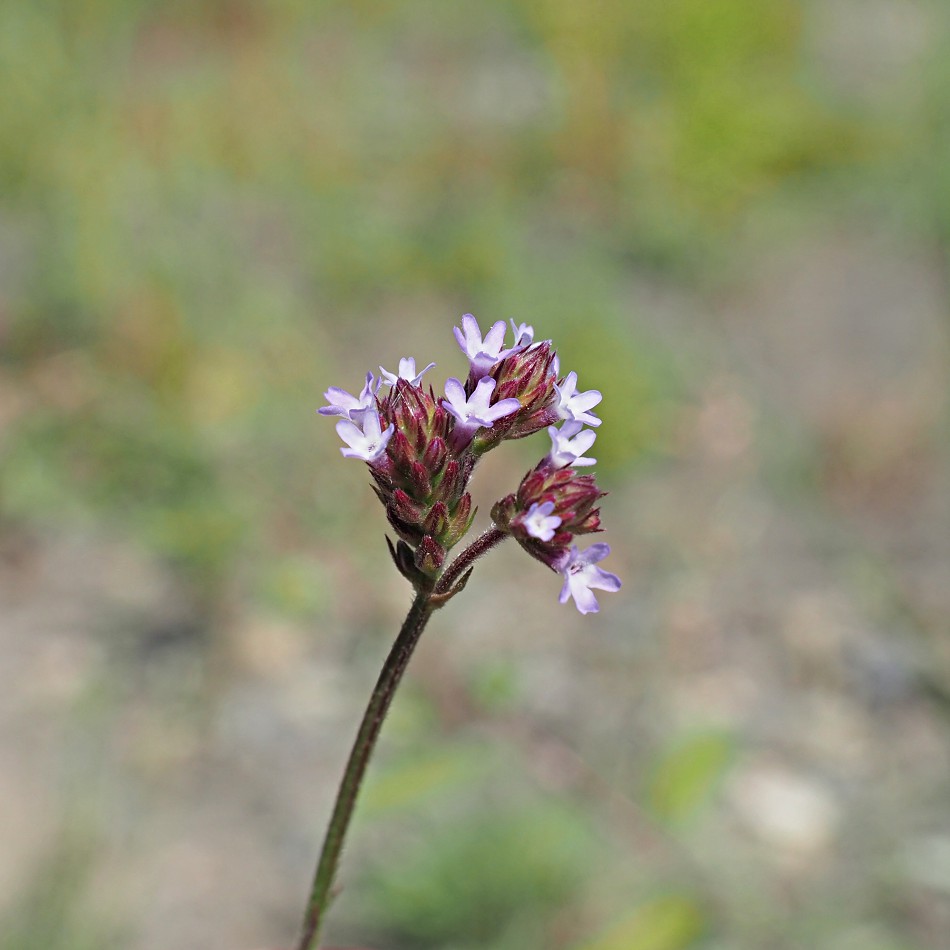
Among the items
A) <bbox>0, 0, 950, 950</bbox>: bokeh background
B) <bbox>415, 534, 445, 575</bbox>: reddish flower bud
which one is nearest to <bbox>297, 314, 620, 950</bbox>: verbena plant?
<bbox>415, 534, 445, 575</bbox>: reddish flower bud

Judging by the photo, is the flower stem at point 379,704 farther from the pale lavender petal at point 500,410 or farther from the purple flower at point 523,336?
the purple flower at point 523,336

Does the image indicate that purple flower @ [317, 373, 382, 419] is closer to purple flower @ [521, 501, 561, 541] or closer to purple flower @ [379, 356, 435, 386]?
purple flower @ [379, 356, 435, 386]

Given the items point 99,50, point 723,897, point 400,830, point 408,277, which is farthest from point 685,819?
point 99,50

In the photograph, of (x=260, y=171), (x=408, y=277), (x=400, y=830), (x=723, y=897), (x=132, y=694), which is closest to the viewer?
(x=723, y=897)

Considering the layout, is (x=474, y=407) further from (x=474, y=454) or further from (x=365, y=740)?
(x=365, y=740)

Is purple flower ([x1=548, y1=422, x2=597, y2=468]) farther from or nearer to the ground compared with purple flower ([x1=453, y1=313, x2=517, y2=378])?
nearer to the ground

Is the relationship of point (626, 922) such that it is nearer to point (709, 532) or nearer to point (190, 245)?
point (709, 532)

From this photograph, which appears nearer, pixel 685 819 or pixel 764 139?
pixel 685 819

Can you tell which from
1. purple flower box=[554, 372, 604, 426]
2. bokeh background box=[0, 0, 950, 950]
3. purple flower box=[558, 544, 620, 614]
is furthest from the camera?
bokeh background box=[0, 0, 950, 950]
